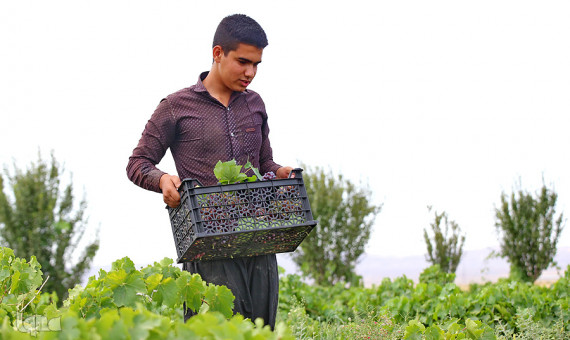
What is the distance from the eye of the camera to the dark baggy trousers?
3.29 meters

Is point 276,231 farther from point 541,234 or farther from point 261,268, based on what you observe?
point 541,234

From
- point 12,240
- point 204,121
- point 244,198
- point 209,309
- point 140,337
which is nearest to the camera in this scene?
point 140,337

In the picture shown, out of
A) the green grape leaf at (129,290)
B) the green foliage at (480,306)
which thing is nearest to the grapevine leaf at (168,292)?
the green grape leaf at (129,290)

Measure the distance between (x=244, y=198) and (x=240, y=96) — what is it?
0.89 meters

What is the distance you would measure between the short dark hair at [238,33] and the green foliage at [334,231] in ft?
28.6

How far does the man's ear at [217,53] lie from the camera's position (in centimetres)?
342

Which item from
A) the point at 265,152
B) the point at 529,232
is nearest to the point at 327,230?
the point at 529,232

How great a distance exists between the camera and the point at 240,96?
3.68m

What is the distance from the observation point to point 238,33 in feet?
10.8

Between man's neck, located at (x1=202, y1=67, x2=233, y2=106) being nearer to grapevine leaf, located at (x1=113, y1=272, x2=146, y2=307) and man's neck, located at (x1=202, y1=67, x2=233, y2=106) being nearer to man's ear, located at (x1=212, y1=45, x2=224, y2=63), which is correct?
man's ear, located at (x1=212, y1=45, x2=224, y2=63)

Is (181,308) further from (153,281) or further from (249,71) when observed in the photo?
(249,71)

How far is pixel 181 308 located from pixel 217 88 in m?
1.29

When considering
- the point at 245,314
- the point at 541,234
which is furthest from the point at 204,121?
the point at 541,234

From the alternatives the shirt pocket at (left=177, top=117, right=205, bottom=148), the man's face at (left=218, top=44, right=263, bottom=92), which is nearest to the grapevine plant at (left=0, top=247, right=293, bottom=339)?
the shirt pocket at (left=177, top=117, right=205, bottom=148)
